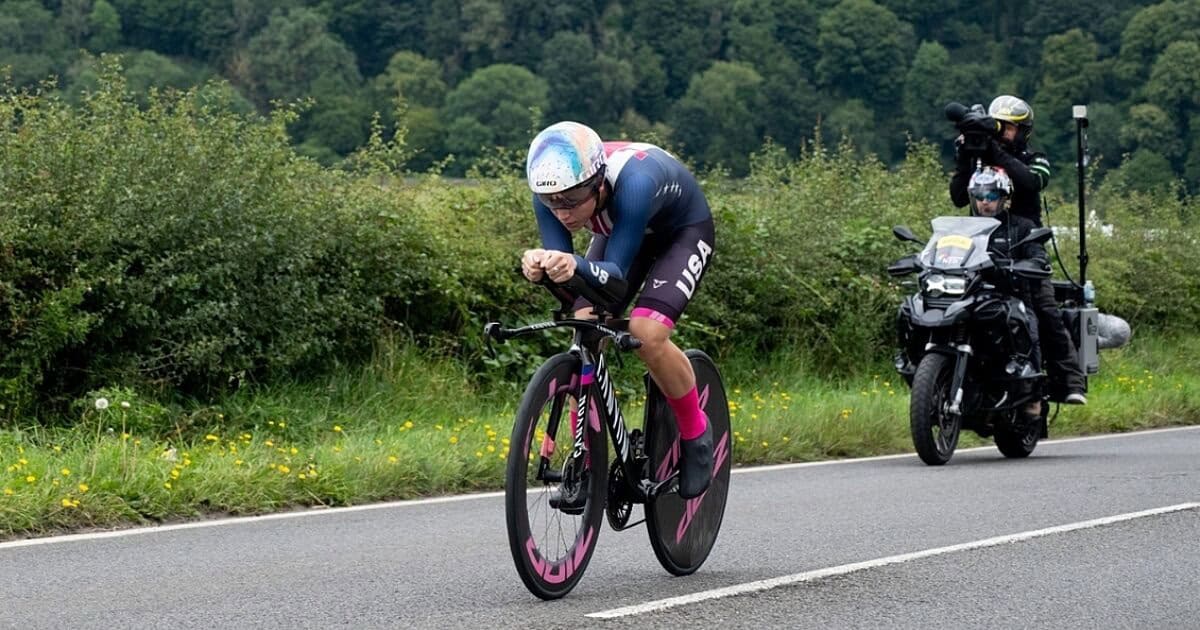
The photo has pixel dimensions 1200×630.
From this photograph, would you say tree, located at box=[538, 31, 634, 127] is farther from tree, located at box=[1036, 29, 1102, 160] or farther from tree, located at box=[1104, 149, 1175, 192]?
tree, located at box=[1104, 149, 1175, 192]

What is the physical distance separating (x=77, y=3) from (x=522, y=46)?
24078mm

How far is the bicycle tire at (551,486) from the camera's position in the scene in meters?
6.12

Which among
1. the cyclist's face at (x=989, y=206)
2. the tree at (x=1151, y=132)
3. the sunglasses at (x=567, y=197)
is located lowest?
the tree at (x=1151, y=132)

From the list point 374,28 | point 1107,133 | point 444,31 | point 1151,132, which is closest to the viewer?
point 1151,132

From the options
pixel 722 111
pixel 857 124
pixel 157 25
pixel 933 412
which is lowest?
pixel 857 124

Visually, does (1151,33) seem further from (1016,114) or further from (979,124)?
(979,124)

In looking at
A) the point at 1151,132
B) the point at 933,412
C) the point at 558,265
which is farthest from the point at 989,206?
the point at 1151,132

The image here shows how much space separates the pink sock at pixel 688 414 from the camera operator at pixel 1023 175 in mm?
6145

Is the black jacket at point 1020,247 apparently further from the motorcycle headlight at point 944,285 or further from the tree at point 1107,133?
the tree at point 1107,133

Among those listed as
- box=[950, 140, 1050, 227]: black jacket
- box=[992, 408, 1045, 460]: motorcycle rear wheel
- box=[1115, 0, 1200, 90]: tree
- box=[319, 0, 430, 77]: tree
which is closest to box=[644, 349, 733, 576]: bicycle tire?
box=[992, 408, 1045, 460]: motorcycle rear wheel

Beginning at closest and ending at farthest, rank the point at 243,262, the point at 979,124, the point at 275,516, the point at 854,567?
the point at 854,567 → the point at 275,516 → the point at 243,262 → the point at 979,124

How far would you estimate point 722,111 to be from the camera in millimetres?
53250

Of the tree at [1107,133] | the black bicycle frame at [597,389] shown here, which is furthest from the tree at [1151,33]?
the black bicycle frame at [597,389]

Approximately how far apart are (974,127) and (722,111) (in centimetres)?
4098
